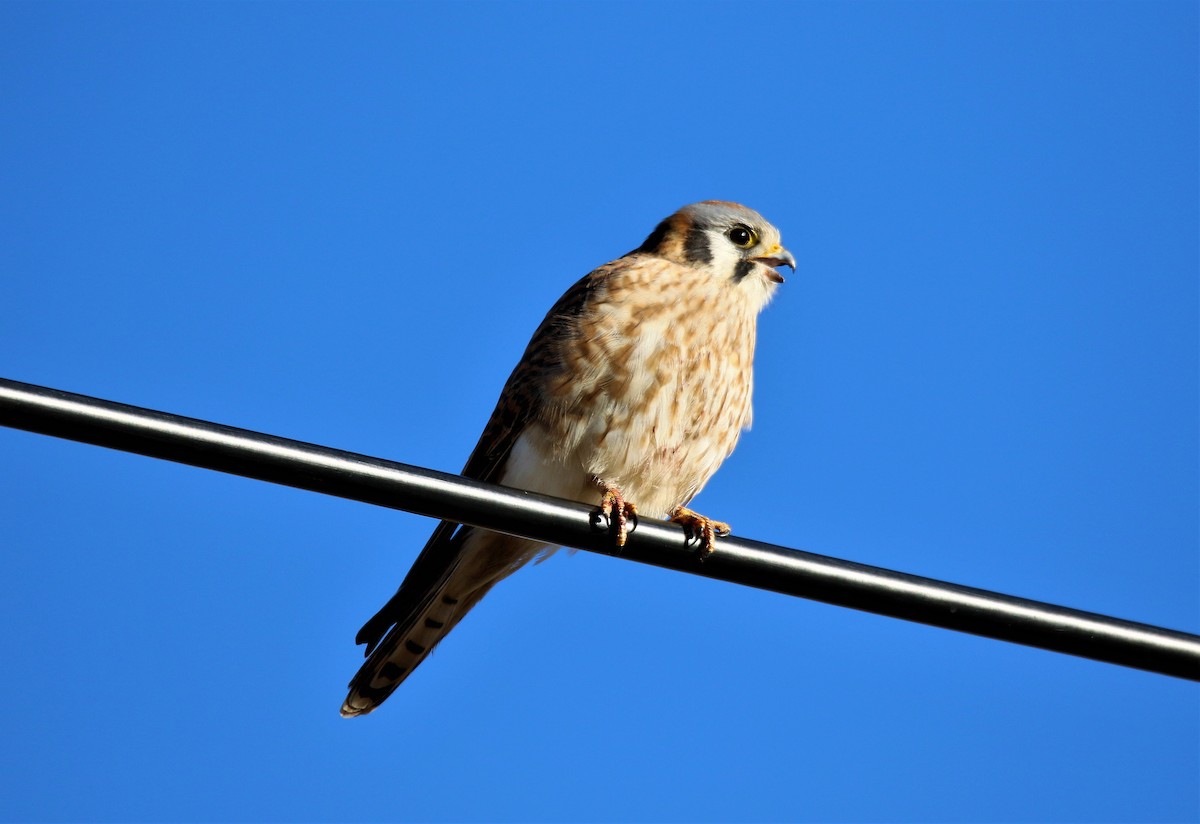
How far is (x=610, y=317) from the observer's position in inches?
160

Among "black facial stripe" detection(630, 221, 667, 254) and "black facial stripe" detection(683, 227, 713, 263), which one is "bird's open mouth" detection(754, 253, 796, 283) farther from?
"black facial stripe" detection(630, 221, 667, 254)

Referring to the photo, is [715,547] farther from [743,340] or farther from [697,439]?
[743,340]

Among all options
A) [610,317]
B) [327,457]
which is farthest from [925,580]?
[610,317]

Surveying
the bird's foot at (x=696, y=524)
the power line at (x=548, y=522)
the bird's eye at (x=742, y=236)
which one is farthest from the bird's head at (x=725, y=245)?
the power line at (x=548, y=522)

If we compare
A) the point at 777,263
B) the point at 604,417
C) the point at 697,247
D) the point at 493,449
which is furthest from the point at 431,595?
the point at 777,263

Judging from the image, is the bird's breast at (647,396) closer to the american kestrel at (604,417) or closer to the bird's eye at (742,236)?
the american kestrel at (604,417)

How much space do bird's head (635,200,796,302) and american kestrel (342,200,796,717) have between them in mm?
17

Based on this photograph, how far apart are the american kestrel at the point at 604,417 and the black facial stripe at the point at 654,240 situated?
277 mm

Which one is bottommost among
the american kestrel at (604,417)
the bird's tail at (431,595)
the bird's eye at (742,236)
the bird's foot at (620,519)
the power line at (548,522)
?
the power line at (548,522)

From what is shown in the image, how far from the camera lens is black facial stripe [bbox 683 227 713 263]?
4484 mm

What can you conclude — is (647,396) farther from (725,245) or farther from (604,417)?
(725,245)

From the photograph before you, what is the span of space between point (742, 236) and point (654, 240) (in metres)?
0.35

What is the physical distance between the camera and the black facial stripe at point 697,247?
4484mm

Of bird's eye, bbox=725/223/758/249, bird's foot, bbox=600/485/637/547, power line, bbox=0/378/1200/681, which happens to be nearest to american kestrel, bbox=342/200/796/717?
bird's eye, bbox=725/223/758/249
